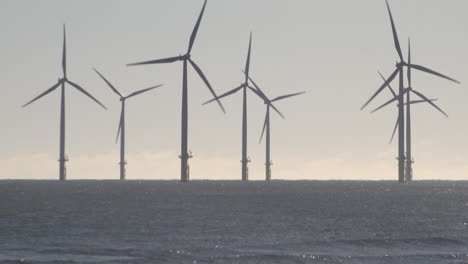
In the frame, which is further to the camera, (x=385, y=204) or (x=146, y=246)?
(x=385, y=204)

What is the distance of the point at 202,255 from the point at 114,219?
43.1m

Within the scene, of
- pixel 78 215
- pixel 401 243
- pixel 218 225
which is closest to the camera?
pixel 401 243

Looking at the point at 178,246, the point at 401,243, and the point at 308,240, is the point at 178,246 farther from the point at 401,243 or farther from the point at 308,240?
the point at 401,243

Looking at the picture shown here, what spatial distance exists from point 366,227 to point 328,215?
23724 millimetres

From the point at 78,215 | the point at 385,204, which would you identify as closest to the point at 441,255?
the point at 78,215

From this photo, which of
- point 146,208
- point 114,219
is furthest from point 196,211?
point 114,219

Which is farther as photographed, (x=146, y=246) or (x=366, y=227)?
(x=366, y=227)

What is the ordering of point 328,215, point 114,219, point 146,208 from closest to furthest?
point 114,219 < point 328,215 < point 146,208

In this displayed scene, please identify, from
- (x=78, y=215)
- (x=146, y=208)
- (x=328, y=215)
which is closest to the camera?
(x=78, y=215)

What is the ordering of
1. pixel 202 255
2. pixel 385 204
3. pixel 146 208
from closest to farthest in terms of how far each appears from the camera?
1. pixel 202 255
2. pixel 146 208
3. pixel 385 204

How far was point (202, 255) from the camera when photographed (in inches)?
3172

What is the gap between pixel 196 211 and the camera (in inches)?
5605

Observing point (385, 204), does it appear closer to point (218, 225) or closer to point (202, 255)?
point (218, 225)

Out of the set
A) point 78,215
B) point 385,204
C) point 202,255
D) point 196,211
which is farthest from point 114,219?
point 385,204
